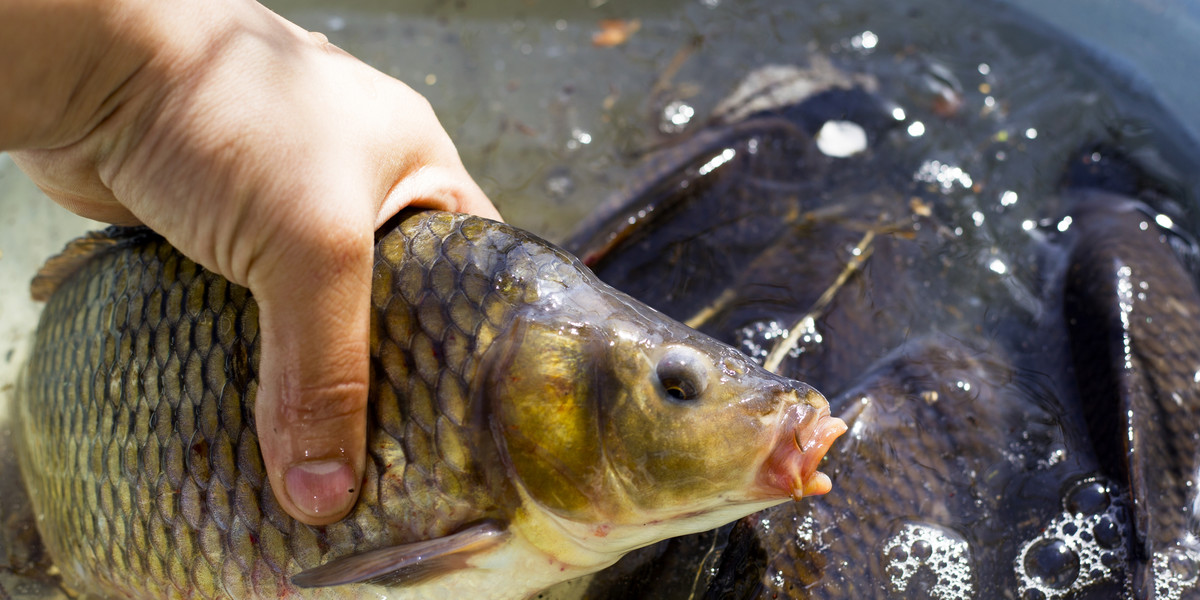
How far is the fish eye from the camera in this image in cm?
147

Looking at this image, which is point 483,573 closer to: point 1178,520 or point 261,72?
point 261,72

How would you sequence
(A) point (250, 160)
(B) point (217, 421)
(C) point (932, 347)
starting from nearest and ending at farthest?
(A) point (250, 160)
(B) point (217, 421)
(C) point (932, 347)

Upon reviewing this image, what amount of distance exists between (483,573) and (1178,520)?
1910 millimetres

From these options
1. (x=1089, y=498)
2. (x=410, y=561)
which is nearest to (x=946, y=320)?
(x=1089, y=498)

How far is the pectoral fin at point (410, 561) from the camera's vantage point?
153 cm

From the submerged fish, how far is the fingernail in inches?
2.0

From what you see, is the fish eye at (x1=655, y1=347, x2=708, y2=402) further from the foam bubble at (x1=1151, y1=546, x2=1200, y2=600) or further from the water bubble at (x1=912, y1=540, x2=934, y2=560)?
the foam bubble at (x1=1151, y1=546, x2=1200, y2=600)

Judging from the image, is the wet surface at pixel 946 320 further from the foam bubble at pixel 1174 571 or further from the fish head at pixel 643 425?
the fish head at pixel 643 425

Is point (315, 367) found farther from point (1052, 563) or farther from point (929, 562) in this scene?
point (1052, 563)

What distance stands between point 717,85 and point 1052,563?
2.32 meters

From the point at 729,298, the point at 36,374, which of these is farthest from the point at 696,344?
the point at 36,374

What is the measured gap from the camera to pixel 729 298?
2.78 meters

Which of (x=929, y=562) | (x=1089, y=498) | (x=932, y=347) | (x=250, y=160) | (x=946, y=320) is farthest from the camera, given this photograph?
(x=946, y=320)

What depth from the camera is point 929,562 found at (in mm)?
2123
